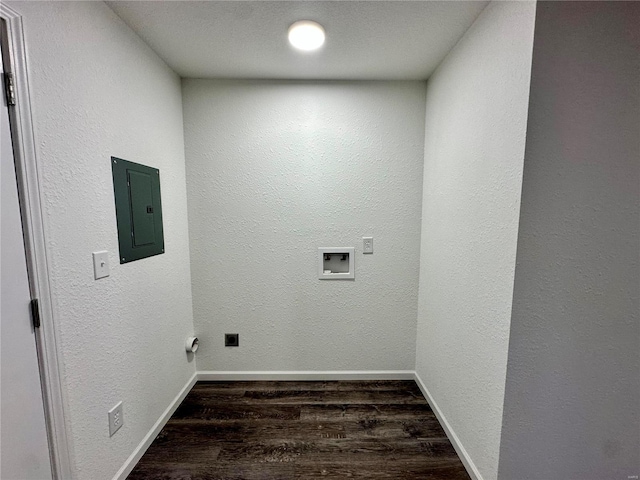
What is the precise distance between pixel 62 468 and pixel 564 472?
2.08m

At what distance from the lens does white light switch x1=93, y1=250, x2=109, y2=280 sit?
111 cm

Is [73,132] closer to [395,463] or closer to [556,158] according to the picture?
[556,158]

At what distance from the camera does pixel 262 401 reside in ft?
5.98

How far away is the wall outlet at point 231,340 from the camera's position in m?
2.02

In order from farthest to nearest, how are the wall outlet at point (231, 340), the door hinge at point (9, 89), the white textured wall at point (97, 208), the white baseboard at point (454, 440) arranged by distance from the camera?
the wall outlet at point (231, 340), the white baseboard at point (454, 440), the white textured wall at point (97, 208), the door hinge at point (9, 89)

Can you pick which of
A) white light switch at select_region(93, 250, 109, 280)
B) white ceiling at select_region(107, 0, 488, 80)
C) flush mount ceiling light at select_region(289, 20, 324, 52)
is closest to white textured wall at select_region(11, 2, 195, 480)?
white light switch at select_region(93, 250, 109, 280)

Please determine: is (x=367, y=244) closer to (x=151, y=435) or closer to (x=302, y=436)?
(x=302, y=436)

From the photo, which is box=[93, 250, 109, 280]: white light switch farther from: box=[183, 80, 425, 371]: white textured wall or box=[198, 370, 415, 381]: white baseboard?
box=[198, 370, 415, 381]: white baseboard

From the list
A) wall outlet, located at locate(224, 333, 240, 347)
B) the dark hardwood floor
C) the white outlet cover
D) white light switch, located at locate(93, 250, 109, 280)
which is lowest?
the dark hardwood floor

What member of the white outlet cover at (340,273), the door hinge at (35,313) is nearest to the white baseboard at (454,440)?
the white outlet cover at (340,273)

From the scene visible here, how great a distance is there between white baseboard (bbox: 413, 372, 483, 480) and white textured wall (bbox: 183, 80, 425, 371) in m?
0.29

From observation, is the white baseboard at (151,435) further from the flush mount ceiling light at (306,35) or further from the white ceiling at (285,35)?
the flush mount ceiling light at (306,35)

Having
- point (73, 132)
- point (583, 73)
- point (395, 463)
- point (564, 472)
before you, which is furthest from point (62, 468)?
point (583, 73)

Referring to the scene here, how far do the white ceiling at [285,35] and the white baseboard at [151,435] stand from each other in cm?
223
